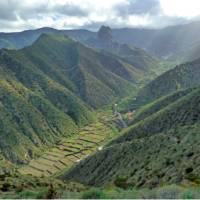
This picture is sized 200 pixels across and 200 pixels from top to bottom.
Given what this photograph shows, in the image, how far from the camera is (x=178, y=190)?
2141 centimetres

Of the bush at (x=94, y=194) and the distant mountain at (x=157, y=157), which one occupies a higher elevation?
the distant mountain at (x=157, y=157)

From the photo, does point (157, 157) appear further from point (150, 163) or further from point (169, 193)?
point (169, 193)

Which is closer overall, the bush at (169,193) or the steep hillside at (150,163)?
the bush at (169,193)

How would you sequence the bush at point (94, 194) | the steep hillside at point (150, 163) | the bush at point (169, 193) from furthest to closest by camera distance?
the steep hillside at point (150, 163)
the bush at point (94, 194)
the bush at point (169, 193)

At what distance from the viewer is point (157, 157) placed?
79500 millimetres

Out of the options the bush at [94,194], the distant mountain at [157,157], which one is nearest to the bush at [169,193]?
the bush at [94,194]

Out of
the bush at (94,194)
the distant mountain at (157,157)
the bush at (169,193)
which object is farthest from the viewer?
the distant mountain at (157,157)

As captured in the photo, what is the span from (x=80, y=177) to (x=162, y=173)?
58015 mm

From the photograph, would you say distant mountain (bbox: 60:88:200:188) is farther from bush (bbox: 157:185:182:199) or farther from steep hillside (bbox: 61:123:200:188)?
→ bush (bbox: 157:185:182:199)

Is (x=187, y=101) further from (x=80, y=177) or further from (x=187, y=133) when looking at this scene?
(x=187, y=133)

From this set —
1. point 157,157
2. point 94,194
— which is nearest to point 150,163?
point 157,157

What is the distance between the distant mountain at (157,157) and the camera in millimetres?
58366

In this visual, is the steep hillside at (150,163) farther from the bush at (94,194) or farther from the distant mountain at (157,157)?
the bush at (94,194)

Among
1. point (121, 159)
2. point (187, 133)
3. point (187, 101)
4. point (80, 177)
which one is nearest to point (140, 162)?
point (187, 133)
